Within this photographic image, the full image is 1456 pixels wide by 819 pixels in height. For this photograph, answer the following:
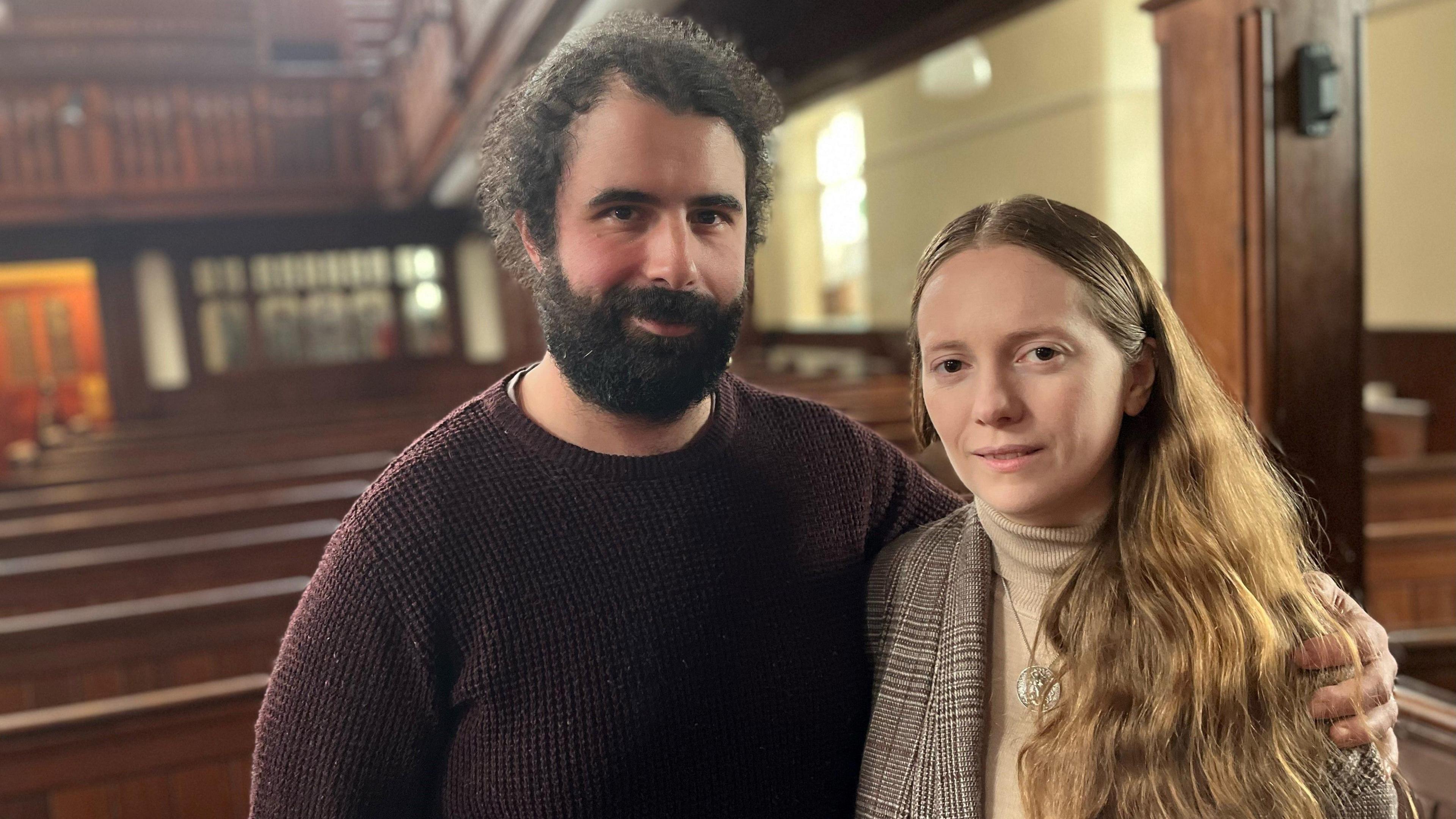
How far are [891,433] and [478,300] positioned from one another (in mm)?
7959

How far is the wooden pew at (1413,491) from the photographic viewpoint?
138 inches

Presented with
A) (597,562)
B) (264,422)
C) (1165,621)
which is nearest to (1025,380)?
(1165,621)

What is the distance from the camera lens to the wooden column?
2.07 m

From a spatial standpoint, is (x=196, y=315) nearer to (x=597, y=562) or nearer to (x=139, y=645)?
(x=139, y=645)

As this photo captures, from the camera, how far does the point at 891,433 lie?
414 cm

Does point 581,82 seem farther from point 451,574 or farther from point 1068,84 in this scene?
point 1068,84

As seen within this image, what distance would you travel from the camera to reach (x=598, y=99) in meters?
1.12

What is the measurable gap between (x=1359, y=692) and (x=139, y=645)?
9.22 feet

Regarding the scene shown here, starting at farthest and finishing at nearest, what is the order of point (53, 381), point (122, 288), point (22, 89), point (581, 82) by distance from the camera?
1. point (53, 381)
2. point (122, 288)
3. point (22, 89)
4. point (581, 82)

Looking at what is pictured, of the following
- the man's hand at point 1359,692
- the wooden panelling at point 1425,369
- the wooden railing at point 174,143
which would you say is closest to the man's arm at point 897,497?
the man's hand at point 1359,692

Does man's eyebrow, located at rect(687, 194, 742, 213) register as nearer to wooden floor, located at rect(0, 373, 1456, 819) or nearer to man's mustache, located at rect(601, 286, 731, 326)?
man's mustache, located at rect(601, 286, 731, 326)

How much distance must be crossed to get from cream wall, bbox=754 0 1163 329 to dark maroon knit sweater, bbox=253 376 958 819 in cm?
88

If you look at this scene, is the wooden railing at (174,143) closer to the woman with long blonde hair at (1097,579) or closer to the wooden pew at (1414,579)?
the wooden pew at (1414,579)

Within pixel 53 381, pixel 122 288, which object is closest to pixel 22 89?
pixel 122 288
